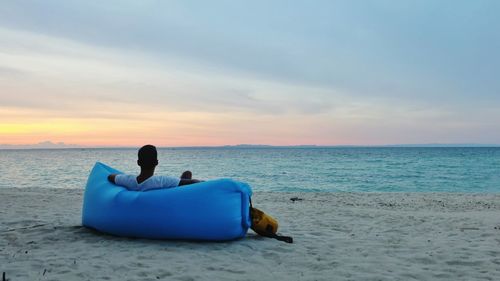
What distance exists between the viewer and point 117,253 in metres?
5.07

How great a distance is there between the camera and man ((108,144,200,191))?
19.0 feet

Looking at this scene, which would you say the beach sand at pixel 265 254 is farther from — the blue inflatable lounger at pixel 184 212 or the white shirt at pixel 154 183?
the white shirt at pixel 154 183

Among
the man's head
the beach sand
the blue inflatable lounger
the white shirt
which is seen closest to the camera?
the beach sand

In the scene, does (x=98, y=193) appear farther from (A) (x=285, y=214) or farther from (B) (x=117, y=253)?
(A) (x=285, y=214)

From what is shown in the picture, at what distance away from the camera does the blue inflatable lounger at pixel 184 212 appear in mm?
5641

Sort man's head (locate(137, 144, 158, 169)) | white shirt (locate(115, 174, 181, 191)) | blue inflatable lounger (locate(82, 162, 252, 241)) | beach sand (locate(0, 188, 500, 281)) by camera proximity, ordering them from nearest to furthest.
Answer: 1. beach sand (locate(0, 188, 500, 281))
2. blue inflatable lounger (locate(82, 162, 252, 241))
3. man's head (locate(137, 144, 158, 169))
4. white shirt (locate(115, 174, 181, 191))

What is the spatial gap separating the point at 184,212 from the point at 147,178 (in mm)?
768

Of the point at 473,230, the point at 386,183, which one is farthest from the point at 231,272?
the point at 386,183

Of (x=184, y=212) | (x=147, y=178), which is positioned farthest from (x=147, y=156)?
(x=184, y=212)

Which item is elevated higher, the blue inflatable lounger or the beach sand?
the blue inflatable lounger

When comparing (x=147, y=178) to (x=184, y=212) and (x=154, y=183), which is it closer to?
(x=154, y=183)

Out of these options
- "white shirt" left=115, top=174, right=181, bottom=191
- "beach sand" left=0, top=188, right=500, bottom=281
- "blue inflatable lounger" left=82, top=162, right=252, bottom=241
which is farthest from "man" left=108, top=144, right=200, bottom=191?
"beach sand" left=0, top=188, right=500, bottom=281

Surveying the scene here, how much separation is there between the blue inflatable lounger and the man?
0.58 ft

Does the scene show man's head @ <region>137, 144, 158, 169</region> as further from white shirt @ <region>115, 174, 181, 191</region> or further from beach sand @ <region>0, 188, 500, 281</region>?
beach sand @ <region>0, 188, 500, 281</region>
